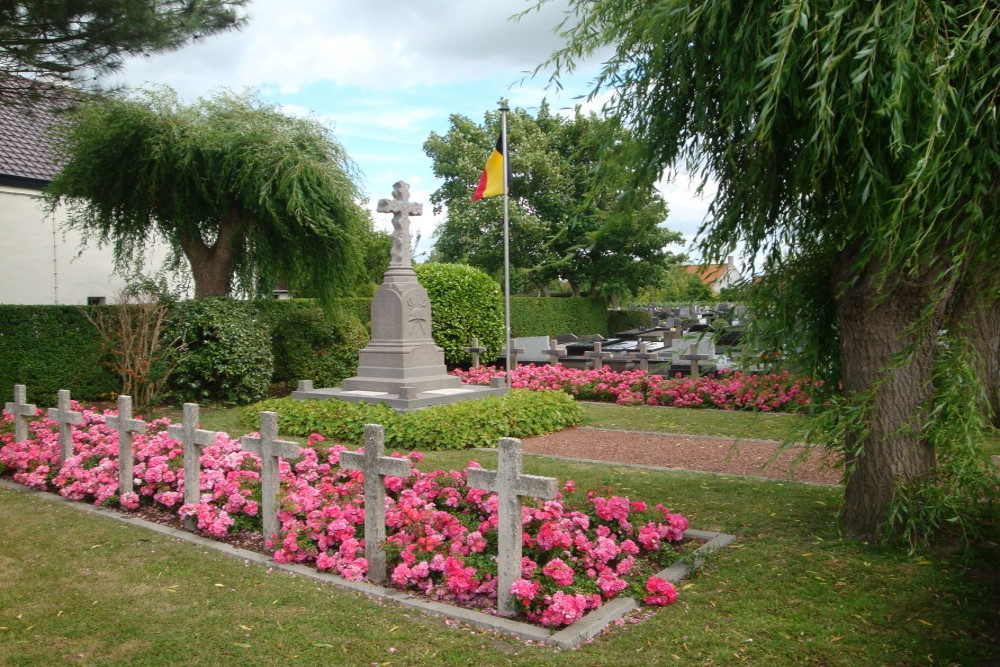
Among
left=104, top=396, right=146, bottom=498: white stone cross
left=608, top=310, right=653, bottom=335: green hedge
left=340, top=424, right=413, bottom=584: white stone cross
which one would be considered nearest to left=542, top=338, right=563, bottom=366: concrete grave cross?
left=104, top=396, right=146, bottom=498: white stone cross

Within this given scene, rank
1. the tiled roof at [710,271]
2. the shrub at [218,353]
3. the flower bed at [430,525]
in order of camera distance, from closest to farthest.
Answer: the flower bed at [430,525], the tiled roof at [710,271], the shrub at [218,353]

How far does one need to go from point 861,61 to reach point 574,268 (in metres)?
27.7

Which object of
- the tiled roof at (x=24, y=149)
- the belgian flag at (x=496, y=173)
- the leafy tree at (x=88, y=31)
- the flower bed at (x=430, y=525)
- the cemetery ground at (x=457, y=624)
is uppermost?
the tiled roof at (x=24, y=149)

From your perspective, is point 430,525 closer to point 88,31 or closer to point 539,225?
point 88,31

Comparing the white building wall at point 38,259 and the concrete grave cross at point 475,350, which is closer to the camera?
the white building wall at point 38,259

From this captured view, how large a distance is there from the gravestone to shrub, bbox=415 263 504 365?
596 cm

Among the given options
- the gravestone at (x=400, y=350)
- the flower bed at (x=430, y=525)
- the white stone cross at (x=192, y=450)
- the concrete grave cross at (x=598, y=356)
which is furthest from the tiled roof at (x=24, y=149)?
the white stone cross at (x=192, y=450)

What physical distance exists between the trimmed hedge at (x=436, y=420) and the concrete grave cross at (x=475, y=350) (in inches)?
234

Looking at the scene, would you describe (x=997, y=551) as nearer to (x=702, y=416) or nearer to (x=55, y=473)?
(x=702, y=416)

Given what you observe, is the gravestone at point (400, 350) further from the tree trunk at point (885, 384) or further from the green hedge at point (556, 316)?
the green hedge at point (556, 316)

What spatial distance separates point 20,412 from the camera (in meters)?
7.97

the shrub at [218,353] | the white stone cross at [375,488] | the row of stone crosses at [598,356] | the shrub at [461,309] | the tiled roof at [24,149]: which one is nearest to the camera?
the white stone cross at [375,488]

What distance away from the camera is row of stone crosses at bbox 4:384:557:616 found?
4.16 metres

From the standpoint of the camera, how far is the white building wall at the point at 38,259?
16812 mm
